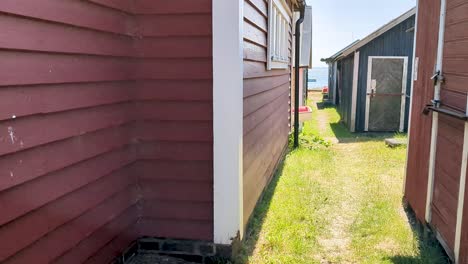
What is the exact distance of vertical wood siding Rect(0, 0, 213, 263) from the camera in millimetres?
1933

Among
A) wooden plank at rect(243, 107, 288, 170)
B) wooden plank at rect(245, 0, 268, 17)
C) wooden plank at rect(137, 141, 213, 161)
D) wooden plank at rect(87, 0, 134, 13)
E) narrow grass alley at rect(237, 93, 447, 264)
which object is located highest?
wooden plank at rect(245, 0, 268, 17)

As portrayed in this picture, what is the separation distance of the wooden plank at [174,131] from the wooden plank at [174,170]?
0.18 metres

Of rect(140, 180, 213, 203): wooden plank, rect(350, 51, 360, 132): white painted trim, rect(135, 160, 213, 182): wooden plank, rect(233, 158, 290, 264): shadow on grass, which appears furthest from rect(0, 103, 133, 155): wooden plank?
rect(350, 51, 360, 132): white painted trim

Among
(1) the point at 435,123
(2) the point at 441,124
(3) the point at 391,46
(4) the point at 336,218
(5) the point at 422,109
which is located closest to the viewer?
(2) the point at 441,124

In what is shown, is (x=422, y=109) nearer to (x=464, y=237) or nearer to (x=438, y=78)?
(x=438, y=78)

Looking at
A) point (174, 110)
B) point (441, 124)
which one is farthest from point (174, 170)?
point (441, 124)

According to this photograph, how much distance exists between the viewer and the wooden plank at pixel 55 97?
1.86 meters

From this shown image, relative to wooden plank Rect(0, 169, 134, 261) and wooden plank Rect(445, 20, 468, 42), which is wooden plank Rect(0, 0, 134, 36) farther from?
wooden plank Rect(445, 20, 468, 42)

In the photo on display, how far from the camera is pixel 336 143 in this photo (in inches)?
385

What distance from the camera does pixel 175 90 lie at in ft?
10.2

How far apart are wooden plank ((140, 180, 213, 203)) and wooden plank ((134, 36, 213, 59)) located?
94 centimetres

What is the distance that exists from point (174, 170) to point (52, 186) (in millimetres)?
1123

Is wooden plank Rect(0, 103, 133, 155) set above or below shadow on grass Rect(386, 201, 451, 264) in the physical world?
above

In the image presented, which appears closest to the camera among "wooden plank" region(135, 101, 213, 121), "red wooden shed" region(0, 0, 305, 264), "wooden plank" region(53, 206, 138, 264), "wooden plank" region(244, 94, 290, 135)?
"red wooden shed" region(0, 0, 305, 264)
